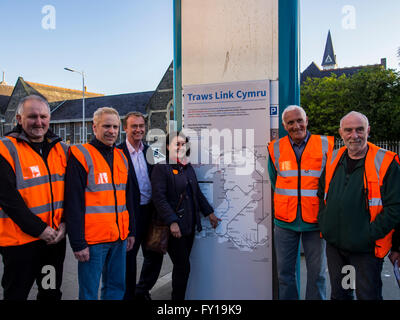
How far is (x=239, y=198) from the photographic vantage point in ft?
11.0

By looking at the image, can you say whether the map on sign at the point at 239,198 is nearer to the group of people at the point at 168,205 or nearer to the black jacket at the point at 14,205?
the group of people at the point at 168,205

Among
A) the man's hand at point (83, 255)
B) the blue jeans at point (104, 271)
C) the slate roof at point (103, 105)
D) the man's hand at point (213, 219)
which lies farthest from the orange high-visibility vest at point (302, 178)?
the slate roof at point (103, 105)

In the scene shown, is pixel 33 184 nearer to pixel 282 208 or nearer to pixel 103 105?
pixel 282 208

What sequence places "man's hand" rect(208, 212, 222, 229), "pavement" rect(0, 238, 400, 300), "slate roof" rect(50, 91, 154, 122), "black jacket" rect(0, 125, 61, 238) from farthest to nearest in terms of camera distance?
1. "slate roof" rect(50, 91, 154, 122)
2. "pavement" rect(0, 238, 400, 300)
3. "man's hand" rect(208, 212, 222, 229)
4. "black jacket" rect(0, 125, 61, 238)

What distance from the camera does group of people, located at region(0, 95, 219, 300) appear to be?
2334mm

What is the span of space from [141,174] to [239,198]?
3.46 ft

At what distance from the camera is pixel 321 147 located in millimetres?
2863

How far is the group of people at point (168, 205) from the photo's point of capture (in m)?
2.35

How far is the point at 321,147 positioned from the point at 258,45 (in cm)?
119

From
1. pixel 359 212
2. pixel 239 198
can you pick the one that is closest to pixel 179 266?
pixel 239 198

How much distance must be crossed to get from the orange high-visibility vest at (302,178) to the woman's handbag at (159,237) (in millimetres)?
973

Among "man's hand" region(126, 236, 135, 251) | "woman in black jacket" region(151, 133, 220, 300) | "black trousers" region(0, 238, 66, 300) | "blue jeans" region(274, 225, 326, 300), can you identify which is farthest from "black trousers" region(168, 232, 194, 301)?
"black trousers" region(0, 238, 66, 300)

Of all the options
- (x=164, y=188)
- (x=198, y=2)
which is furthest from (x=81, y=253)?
(x=198, y=2)

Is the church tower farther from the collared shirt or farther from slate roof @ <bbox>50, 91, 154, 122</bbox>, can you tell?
the collared shirt
